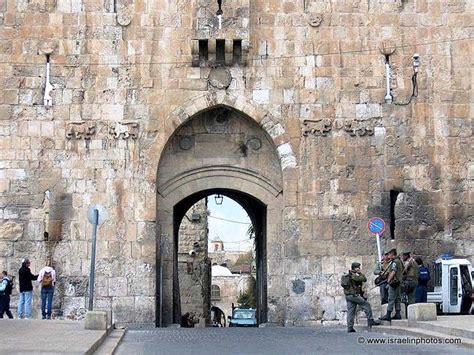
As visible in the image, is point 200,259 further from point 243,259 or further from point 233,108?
point 243,259

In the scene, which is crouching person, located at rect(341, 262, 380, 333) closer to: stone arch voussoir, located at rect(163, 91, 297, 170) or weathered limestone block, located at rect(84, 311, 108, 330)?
weathered limestone block, located at rect(84, 311, 108, 330)

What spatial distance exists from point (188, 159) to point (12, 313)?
519cm

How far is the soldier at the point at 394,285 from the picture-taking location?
16.3m

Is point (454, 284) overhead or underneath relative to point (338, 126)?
underneath

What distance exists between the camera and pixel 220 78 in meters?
20.3

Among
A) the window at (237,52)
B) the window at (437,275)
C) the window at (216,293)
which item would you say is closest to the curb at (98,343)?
the window at (237,52)

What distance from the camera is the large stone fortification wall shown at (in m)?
19.7

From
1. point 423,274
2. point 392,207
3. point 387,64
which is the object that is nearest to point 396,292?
point 423,274

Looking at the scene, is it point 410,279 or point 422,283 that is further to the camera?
point 422,283

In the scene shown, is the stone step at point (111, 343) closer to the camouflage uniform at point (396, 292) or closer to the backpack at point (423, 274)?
the camouflage uniform at point (396, 292)

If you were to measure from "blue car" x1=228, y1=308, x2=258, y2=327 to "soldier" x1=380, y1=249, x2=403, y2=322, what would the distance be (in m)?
14.1

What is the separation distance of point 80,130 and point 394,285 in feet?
25.5

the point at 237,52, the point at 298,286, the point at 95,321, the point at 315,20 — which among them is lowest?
the point at 95,321

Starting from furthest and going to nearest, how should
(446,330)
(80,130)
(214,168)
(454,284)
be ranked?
(214,168) → (80,130) → (454,284) → (446,330)
